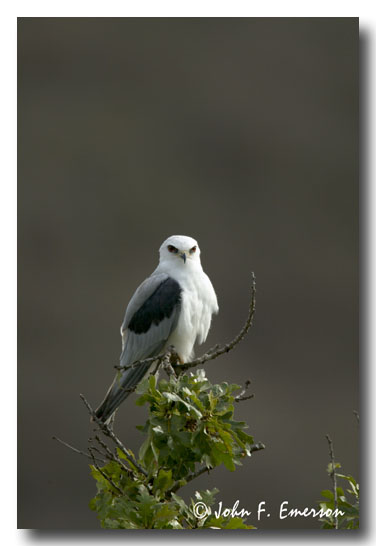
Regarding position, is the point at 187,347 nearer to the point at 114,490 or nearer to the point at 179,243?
the point at 179,243

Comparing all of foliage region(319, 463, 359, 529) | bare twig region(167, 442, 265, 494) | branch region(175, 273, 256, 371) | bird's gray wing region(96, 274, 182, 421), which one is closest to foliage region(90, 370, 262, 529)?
bare twig region(167, 442, 265, 494)

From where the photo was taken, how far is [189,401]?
2.28 meters

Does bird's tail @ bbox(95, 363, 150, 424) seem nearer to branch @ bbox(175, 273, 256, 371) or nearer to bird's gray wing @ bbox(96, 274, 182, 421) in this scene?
bird's gray wing @ bbox(96, 274, 182, 421)

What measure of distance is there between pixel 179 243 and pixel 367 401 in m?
0.93

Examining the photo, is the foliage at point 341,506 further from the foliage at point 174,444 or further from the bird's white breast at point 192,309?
the bird's white breast at point 192,309

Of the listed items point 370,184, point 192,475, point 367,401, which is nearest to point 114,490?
point 192,475

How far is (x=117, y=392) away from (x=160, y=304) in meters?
0.40

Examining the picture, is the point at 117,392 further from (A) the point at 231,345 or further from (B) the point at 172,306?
(A) the point at 231,345

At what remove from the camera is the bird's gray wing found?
10.5 ft

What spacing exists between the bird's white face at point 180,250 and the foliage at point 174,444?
33.2 inches

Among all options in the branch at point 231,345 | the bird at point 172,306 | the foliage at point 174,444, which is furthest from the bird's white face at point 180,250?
the foliage at point 174,444

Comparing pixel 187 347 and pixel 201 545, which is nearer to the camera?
pixel 201 545

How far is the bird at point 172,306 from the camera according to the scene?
10.4 ft

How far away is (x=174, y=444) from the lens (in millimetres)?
2281
